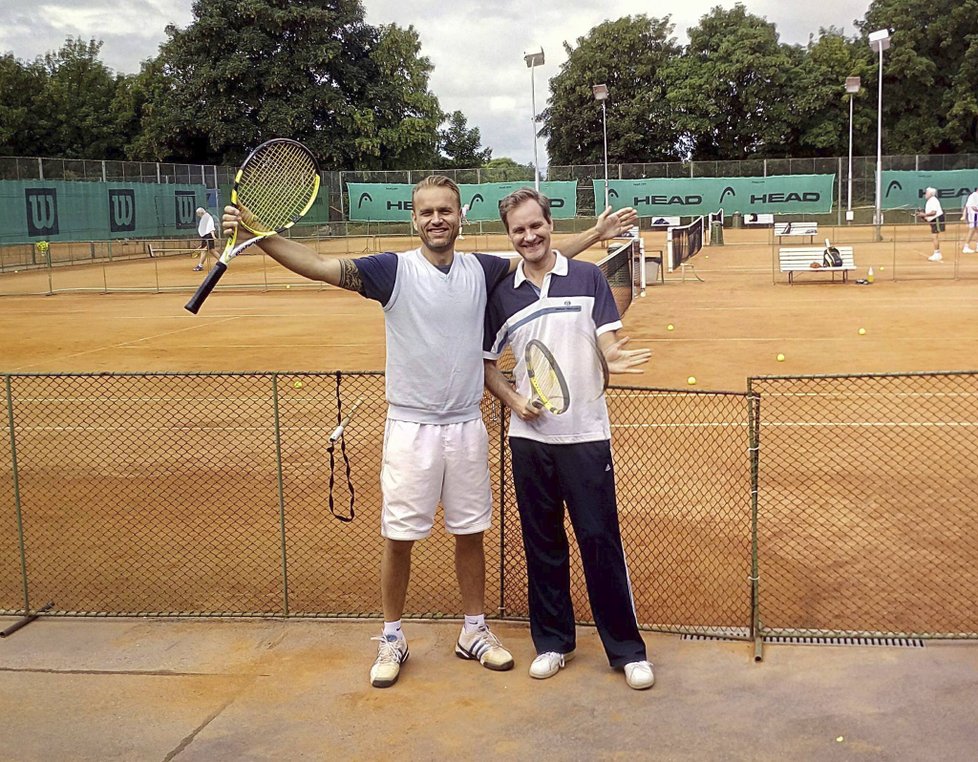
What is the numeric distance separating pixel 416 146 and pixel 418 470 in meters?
52.1

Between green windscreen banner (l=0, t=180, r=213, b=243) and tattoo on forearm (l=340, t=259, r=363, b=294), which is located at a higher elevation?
green windscreen banner (l=0, t=180, r=213, b=243)

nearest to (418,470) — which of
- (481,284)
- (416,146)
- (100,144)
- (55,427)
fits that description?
Result: (481,284)

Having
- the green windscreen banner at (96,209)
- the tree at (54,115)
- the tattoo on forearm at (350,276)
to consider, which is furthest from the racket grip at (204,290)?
the tree at (54,115)

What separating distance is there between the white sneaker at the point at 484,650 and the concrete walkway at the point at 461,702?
7 cm

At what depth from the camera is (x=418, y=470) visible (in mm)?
4281

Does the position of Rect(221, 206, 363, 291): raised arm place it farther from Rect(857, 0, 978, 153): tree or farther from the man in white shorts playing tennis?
Rect(857, 0, 978, 153): tree

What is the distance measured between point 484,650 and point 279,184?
2.33m

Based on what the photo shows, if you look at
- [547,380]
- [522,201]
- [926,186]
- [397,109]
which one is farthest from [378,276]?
[397,109]

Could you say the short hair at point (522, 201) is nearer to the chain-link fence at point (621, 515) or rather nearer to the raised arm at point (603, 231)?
the raised arm at point (603, 231)

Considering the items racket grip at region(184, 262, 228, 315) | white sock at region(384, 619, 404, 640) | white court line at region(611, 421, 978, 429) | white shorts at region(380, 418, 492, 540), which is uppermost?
racket grip at region(184, 262, 228, 315)

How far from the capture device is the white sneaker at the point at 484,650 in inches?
177

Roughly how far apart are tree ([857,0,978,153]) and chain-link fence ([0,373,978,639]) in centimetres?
4651

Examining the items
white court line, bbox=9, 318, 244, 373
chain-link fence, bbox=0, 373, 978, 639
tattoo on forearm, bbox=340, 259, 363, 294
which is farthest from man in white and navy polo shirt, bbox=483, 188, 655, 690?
white court line, bbox=9, 318, 244, 373

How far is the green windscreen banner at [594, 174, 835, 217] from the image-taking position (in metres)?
42.0
